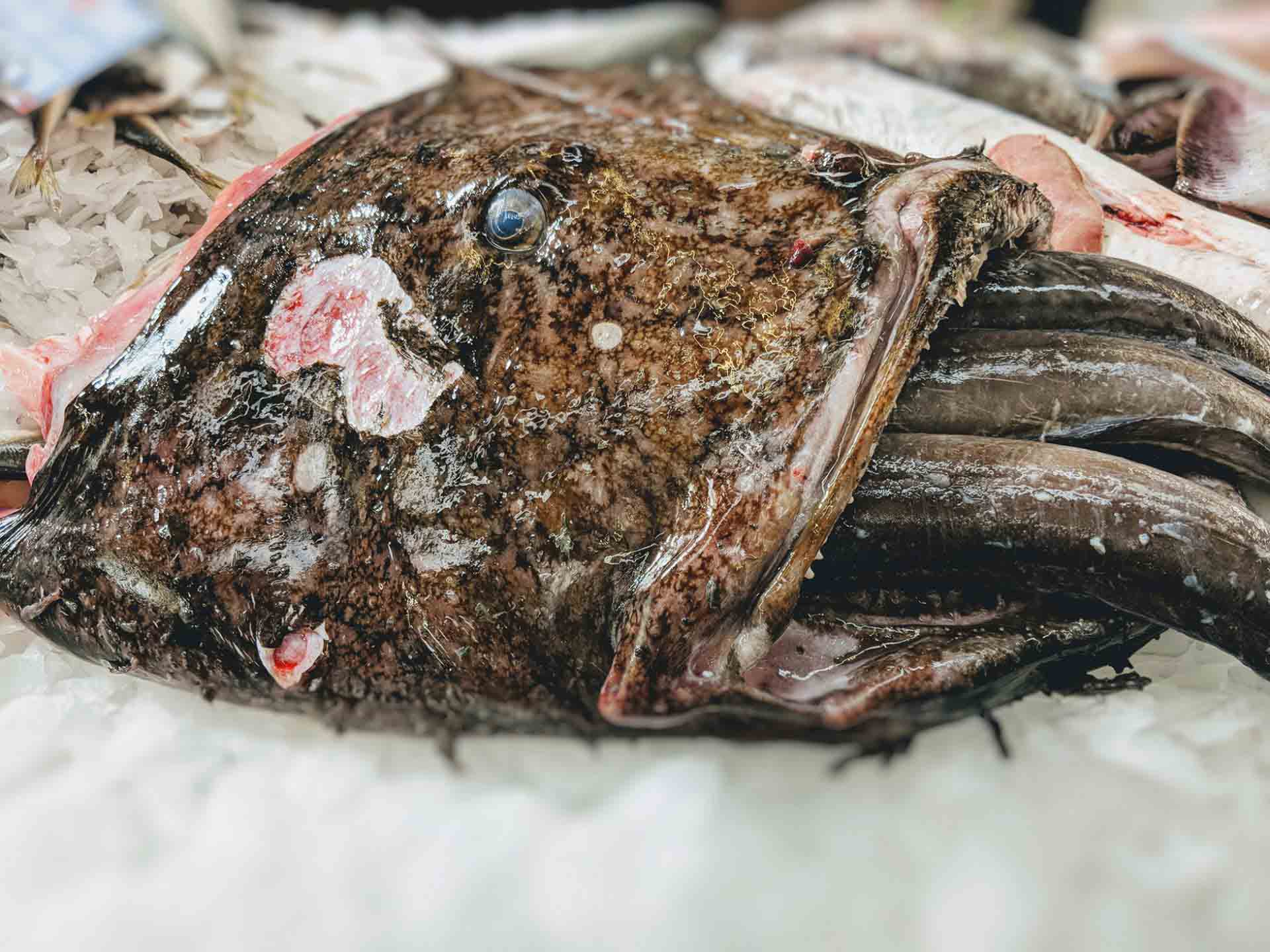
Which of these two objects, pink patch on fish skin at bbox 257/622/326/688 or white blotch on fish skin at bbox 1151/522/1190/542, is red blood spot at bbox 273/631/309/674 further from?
white blotch on fish skin at bbox 1151/522/1190/542

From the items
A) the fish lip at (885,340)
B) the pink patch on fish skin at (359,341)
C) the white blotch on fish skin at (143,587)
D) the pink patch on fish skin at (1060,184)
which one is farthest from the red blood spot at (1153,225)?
the white blotch on fish skin at (143,587)

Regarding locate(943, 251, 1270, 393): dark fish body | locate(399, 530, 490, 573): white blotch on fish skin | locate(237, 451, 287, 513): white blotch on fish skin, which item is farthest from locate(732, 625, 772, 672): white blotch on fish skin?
locate(237, 451, 287, 513): white blotch on fish skin

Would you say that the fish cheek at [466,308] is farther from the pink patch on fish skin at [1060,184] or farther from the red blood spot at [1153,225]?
the red blood spot at [1153,225]

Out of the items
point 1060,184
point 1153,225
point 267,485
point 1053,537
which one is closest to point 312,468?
point 267,485

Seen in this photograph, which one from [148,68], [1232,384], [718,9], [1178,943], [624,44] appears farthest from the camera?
[718,9]

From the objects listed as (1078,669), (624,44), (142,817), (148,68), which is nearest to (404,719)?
(142,817)

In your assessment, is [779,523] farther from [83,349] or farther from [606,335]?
[83,349]

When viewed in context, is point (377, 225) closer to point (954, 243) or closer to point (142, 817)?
point (954, 243)
